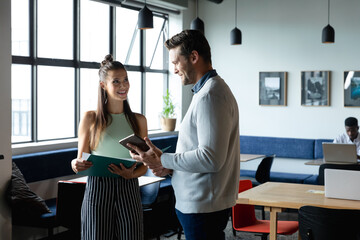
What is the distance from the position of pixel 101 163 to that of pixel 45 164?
132 inches

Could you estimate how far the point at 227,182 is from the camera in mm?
2266

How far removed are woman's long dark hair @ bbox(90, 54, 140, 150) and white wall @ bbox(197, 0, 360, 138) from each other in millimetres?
5858

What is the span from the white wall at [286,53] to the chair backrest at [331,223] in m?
4.96

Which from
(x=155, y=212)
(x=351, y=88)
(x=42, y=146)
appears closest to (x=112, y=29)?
(x=42, y=146)

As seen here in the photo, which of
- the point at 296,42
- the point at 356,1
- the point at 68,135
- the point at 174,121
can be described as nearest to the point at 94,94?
the point at 68,135

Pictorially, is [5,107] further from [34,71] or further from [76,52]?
[76,52]

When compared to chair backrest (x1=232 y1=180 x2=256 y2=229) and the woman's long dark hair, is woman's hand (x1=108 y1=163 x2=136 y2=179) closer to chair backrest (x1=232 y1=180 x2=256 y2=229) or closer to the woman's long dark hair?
the woman's long dark hair

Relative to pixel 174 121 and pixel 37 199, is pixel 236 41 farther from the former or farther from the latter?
pixel 37 199

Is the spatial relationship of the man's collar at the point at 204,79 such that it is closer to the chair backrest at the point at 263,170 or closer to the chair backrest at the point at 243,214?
the chair backrest at the point at 243,214

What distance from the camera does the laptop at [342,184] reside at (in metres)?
3.91

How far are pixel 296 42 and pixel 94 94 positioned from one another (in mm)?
3632

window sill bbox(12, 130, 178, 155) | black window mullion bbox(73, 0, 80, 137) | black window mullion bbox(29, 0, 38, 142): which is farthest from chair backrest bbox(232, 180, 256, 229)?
black window mullion bbox(73, 0, 80, 137)

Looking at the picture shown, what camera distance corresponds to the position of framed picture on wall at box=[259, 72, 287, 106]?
860cm

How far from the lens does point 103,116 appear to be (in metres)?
3.01
